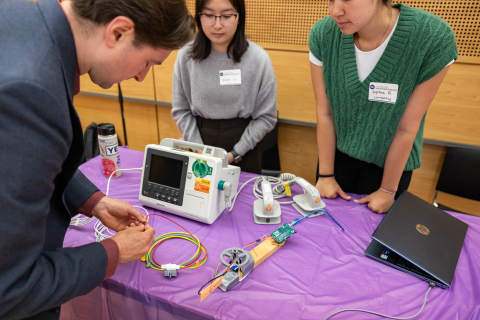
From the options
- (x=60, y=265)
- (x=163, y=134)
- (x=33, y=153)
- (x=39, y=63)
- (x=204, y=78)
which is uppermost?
(x=39, y=63)

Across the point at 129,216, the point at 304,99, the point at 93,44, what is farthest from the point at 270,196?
the point at 304,99

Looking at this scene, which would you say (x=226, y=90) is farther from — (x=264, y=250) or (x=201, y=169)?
(x=264, y=250)

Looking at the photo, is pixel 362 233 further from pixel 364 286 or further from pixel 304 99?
pixel 304 99

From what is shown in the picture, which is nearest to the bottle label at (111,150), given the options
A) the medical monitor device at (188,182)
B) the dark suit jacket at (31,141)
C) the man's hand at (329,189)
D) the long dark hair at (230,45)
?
the medical monitor device at (188,182)

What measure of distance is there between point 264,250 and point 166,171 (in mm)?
515

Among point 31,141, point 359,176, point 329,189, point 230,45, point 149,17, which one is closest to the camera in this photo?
point 31,141

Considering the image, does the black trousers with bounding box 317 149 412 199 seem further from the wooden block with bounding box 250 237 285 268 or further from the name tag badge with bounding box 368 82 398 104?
the wooden block with bounding box 250 237 285 268

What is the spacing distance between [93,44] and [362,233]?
1.03 meters

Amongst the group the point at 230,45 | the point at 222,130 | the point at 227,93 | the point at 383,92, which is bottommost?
the point at 222,130

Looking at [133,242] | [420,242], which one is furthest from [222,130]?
[420,242]

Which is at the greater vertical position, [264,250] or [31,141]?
[31,141]

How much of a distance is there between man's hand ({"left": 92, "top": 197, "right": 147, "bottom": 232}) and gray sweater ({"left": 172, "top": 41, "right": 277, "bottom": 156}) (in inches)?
32.3

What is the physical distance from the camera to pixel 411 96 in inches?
46.9

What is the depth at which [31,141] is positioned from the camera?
1.63 ft
